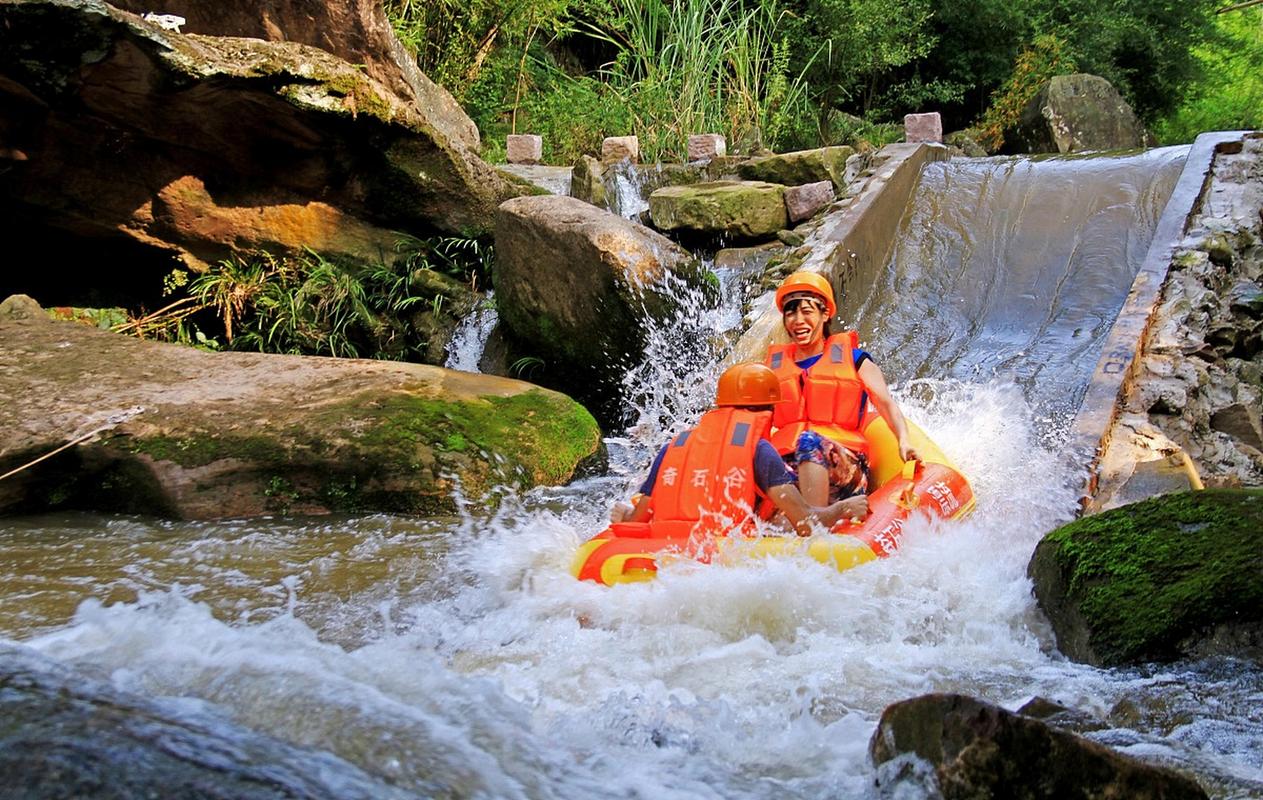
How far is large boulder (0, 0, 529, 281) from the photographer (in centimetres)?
685

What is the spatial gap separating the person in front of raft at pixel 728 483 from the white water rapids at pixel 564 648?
0.35 metres

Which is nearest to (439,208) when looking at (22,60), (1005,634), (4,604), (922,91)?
(22,60)

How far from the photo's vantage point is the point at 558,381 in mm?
7203

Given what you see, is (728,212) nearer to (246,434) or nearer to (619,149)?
(619,149)

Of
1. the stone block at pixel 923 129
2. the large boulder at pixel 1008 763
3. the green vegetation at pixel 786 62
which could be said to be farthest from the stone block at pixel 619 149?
the large boulder at pixel 1008 763

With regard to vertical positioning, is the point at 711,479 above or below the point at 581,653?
above

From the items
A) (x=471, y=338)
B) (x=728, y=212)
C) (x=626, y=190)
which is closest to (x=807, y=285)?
(x=471, y=338)

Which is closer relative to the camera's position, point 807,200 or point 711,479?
point 711,479

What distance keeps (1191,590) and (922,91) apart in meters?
14.6

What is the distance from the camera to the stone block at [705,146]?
11.0 meters

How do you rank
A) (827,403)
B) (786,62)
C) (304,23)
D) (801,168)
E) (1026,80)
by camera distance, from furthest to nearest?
1. (1026,80)
2. (786,62)
3. (801,168)
4. (304,23)
5. (827,403)

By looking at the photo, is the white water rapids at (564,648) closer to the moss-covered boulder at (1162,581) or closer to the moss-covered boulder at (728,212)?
the moss-covered boulder at (1162,581)

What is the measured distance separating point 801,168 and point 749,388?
6.15m

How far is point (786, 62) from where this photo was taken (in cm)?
1378
